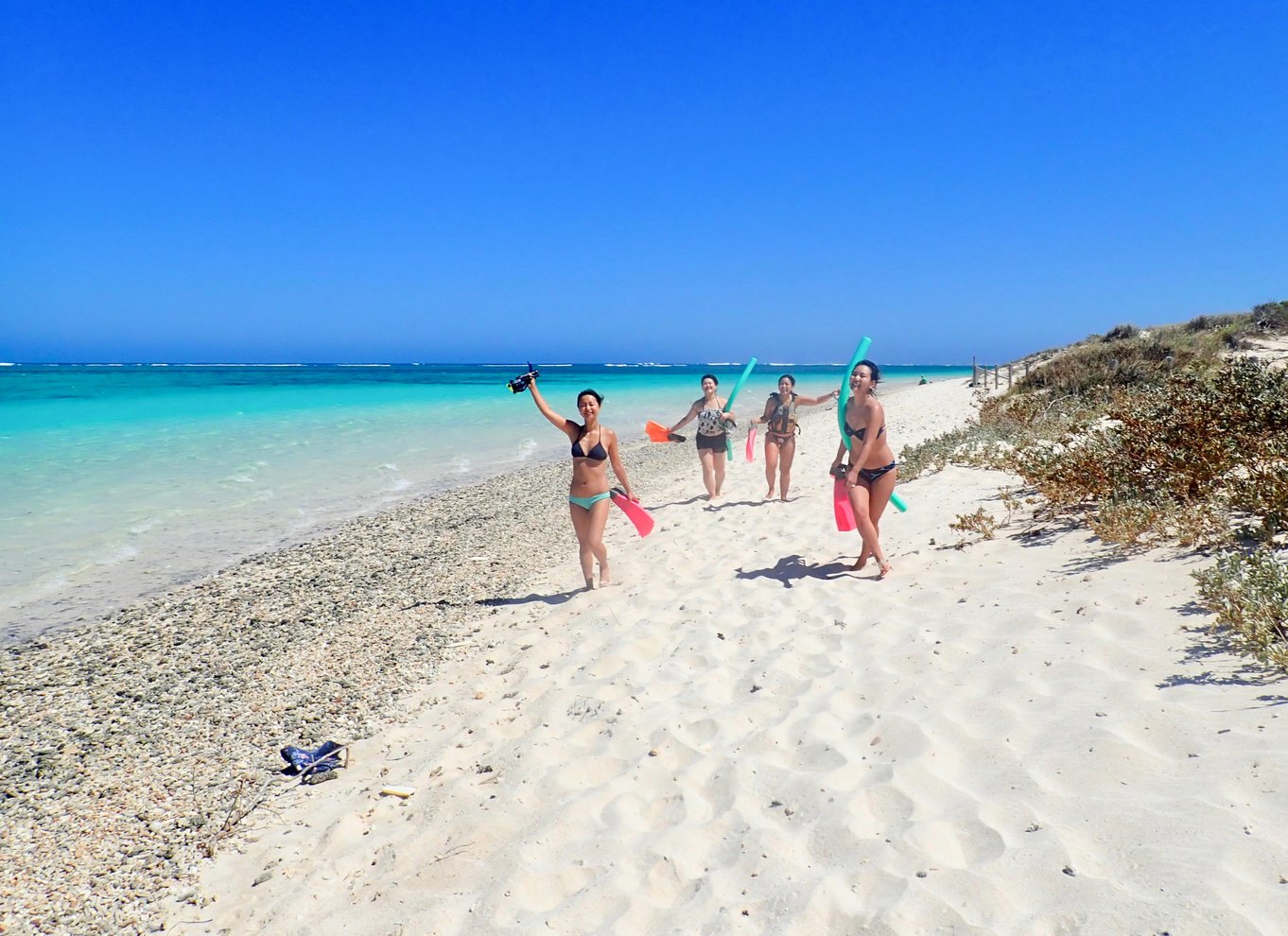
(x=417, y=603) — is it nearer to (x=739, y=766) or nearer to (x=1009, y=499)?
(x=739, y=766)

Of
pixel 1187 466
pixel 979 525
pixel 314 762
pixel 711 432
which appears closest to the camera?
pixel 314 762

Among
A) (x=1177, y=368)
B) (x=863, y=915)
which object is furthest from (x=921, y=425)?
(x=863, y=915)

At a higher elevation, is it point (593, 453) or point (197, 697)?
point (593, 453)

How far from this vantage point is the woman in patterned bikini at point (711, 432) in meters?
10.1

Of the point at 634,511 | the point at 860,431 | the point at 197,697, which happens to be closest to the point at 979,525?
the point at 860,431

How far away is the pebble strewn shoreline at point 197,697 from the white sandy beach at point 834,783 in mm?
371

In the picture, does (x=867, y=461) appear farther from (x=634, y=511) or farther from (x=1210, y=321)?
(x=1210, y=321)

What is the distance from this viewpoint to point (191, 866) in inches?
135

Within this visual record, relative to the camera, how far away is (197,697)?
5184mm

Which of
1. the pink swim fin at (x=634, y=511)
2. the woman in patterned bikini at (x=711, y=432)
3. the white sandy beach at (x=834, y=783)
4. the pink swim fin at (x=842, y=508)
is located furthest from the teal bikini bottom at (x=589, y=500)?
the woman in patterned bikini at (x=711, y=432)

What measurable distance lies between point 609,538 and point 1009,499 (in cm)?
432

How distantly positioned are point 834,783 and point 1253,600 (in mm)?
2156

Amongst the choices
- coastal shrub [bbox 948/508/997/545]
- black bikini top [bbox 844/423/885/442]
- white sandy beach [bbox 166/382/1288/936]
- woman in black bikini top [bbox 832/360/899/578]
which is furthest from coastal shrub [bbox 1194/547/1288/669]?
black bikini top [bbox 844/423/885/442]

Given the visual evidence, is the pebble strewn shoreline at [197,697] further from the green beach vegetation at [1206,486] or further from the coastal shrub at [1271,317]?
the coastal shrub at [1271,317]
